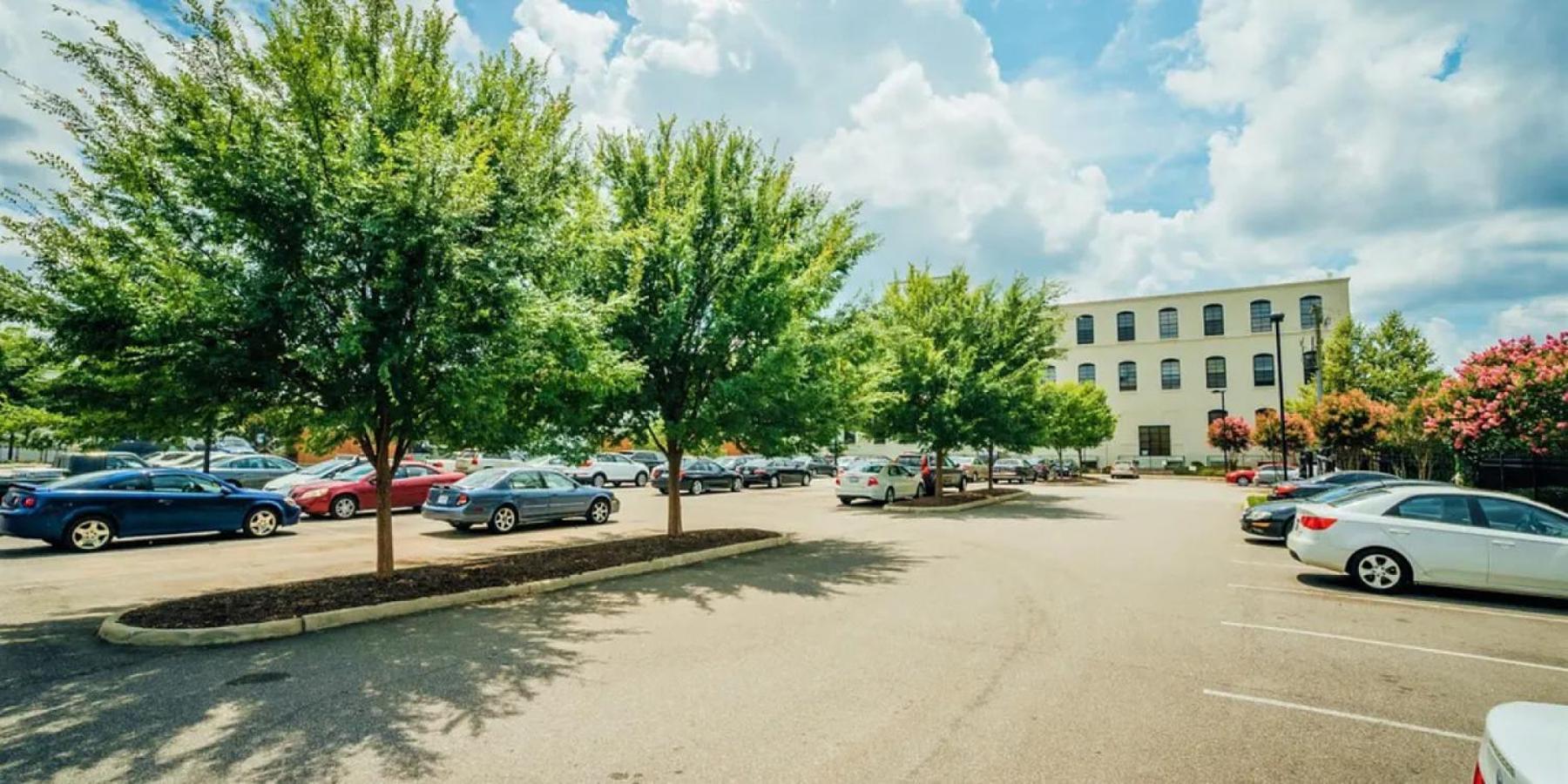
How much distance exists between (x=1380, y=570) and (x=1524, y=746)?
378 inches

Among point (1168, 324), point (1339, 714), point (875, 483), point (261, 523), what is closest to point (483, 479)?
point (261, 523)

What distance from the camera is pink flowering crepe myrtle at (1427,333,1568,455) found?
1560cm

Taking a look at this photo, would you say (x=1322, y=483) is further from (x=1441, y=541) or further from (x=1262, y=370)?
(x=1262, y=370)

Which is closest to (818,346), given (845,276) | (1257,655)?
(845,276)

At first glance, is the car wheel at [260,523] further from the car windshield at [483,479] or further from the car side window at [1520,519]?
the car side window at [1520,519]

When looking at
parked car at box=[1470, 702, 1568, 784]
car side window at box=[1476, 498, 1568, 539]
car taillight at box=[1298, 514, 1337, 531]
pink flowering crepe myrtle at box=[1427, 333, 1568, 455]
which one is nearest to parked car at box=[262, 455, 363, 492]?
car taillight at box=[1298, 514, 1337, 531]

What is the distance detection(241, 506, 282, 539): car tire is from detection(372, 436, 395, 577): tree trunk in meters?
7.76

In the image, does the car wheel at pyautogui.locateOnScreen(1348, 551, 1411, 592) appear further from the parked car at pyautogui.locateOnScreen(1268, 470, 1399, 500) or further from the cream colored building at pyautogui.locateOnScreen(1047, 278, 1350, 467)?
the cream colored building at pyautogui.locateOnScreen(1047, 278, 1350, 467)

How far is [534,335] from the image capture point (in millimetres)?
8539

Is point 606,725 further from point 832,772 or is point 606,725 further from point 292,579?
point 292,579

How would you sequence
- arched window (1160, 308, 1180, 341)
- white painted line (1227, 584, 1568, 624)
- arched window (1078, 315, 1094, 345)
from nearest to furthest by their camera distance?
white painted line (1227, 584, 1568, 624) → arched window (1160, 308, 1180, 341) → arched window (1078, 315, 1094, 345)

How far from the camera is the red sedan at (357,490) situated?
18531 mm

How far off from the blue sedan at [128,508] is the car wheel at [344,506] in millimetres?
3770

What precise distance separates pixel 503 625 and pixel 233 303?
4.31m
